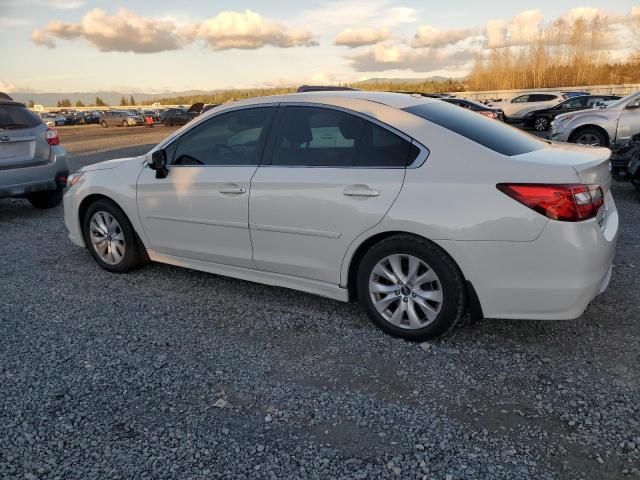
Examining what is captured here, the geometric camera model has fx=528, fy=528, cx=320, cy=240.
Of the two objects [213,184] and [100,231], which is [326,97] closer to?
[213,184]

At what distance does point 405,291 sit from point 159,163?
232 centimetres

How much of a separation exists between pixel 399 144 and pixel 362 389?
1567 mm

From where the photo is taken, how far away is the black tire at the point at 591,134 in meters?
10.9

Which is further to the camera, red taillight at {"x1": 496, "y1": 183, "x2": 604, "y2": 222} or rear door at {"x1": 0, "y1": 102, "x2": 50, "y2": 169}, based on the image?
rear door at {"x1": 0, "y1": 102, "x2": 50, "y2": 169}

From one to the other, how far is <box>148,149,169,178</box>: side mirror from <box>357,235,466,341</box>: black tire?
1961mm

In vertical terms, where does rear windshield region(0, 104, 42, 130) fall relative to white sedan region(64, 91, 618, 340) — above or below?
above

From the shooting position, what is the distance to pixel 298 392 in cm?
301

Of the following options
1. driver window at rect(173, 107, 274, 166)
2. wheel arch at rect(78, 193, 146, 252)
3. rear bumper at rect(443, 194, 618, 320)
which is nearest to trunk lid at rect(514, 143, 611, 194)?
rear bumper at rect(443, 194, 618, 320)

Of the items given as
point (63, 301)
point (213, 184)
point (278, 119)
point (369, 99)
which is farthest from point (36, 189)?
point (369, 99)

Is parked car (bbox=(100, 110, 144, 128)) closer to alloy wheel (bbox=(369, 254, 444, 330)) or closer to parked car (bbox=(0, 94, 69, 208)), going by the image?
parked car (bbox=(0, 94, 69, 208))

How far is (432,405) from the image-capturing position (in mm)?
2838

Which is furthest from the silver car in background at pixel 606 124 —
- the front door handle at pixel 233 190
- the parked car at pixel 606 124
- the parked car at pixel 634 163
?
the front door handle at pixel 233 190

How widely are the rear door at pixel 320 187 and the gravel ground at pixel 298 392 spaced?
562 mm

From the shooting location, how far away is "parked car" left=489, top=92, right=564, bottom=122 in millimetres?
25391
